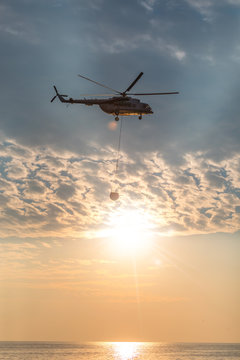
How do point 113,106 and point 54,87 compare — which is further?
point 54,87

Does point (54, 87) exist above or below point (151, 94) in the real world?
above

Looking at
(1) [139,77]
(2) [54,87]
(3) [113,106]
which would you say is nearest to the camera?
(1) [139,77]

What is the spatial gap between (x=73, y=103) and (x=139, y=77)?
14.7 m

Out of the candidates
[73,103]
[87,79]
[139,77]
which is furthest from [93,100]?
[139,77]

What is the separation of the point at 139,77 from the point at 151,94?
4216 millimetres

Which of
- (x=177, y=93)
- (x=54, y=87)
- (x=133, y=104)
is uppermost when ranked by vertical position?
(x=54, y=87)

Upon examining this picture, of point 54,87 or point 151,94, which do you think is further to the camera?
point 54,87

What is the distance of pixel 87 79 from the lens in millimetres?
58406

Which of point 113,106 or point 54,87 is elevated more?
point 54,87

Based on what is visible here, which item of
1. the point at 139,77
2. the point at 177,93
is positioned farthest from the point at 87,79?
the point at 177,93

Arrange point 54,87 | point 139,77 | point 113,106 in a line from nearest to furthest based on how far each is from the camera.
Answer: point 139,77 < point 113,106 < point 54,87

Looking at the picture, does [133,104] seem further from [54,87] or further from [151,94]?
[54,87]

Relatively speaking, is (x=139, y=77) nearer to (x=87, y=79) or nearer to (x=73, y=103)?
(x=87, y=79)

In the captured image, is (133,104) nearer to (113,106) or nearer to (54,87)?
(113,106)
